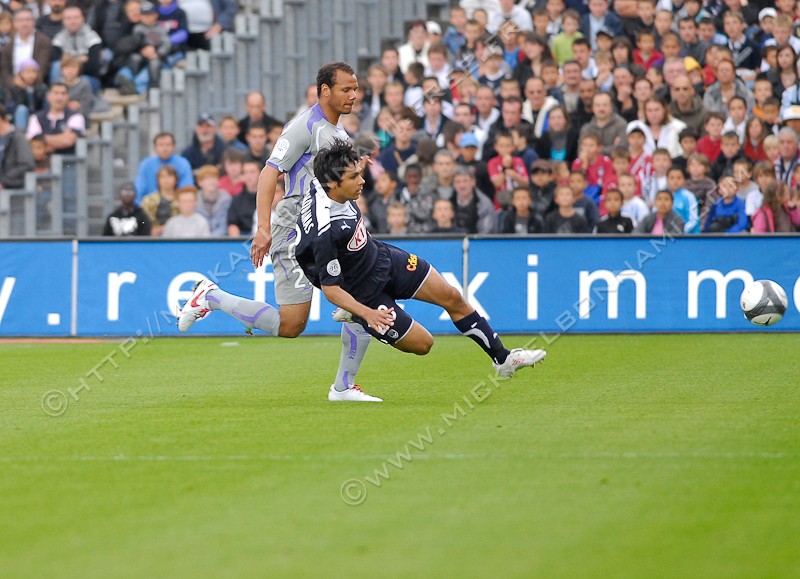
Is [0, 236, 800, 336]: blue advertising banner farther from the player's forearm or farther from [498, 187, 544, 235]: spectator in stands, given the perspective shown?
the player's forearm

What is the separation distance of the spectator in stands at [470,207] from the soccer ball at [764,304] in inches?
228

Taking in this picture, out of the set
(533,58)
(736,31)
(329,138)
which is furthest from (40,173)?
(329,138)

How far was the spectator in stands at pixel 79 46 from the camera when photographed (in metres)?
22.4

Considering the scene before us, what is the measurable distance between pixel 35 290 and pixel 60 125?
449 cm

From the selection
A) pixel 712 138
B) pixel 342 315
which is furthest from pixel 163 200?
pixel 342 315

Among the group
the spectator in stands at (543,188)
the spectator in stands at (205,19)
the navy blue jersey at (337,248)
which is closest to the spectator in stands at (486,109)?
the spectator in stands at (543,188)

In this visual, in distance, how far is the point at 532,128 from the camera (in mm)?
19062

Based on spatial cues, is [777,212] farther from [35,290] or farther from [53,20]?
[53,20]

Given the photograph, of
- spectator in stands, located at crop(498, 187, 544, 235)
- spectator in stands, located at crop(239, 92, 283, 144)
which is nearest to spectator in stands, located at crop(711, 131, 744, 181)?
spectator in stands, located at crop(498, 187, 544, 235)

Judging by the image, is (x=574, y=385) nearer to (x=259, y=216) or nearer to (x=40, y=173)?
(x=259, y=216)

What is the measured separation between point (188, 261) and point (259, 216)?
7.64 m

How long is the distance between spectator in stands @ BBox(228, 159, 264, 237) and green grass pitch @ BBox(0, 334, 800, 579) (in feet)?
22.0

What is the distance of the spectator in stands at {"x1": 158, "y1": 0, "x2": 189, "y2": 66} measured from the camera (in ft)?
74.3

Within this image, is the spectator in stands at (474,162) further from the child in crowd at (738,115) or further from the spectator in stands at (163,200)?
the spectator in stands at (163,200)
